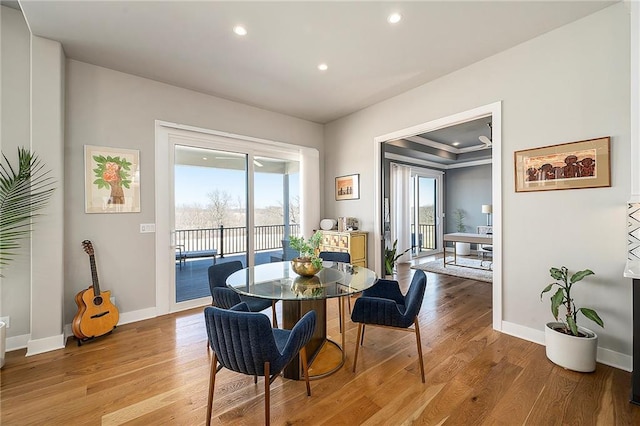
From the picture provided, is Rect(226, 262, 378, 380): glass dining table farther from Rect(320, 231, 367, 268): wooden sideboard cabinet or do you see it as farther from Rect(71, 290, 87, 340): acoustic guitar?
Rect(71, 290, 87, 340): acoustic guitar

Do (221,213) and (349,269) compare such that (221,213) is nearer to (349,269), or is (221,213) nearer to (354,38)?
(349,269)

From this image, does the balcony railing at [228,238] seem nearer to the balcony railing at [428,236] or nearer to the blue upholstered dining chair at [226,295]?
the blue upholstered dining chair at [226,295]

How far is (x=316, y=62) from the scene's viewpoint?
3.05 metres

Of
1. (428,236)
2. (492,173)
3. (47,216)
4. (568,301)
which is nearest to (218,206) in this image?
(47,216)

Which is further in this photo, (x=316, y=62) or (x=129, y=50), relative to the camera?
(x=316, y=62)

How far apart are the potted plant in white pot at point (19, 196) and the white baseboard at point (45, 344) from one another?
79cm

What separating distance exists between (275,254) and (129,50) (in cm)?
330

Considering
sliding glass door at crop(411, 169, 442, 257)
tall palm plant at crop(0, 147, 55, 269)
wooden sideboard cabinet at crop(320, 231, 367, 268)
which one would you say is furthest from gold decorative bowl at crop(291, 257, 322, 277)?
sliding glass door at crop(411, 169, 442, 257)

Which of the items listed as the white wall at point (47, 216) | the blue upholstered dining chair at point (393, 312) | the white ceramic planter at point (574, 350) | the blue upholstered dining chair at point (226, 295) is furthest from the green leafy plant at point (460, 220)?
the white wall at point (47, 216)

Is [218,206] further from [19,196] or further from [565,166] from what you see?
[565,166]

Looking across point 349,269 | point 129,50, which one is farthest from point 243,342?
point 129,50

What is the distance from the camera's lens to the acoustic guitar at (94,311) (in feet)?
8.96

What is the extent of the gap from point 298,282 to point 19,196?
9.08 ft

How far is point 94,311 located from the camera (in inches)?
110
